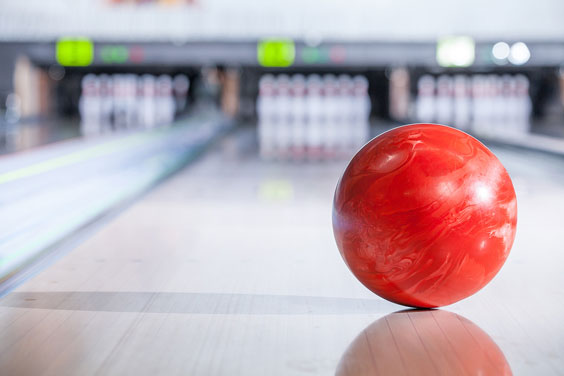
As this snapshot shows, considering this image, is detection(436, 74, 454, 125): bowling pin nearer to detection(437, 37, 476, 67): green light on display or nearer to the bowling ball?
detection(437, 37, 476, 67): green light on display

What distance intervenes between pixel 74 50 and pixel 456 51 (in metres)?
4.38

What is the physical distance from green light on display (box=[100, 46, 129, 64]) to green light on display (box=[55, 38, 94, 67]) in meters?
0.15

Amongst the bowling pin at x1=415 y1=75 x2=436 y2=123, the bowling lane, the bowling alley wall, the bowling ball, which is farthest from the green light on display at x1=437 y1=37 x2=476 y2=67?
the bowling ball

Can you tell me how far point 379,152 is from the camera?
6.25 feet

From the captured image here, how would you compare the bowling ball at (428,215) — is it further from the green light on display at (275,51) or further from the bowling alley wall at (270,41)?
the green light on display at (275,51)

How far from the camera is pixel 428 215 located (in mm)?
1822

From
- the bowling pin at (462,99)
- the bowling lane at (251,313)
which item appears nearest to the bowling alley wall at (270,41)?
the bowling pin at (462,99)

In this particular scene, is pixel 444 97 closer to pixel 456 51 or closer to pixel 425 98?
pixel 425 98

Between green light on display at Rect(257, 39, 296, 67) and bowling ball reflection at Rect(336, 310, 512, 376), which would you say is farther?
green light on display at Rect(257, 39, 296, 67)

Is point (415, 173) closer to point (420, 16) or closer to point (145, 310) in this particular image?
point (145, 310)

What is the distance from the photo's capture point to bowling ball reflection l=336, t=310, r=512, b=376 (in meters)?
1.55

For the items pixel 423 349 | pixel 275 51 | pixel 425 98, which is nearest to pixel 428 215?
pixel 423 349

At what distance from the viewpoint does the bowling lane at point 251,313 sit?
1603mm

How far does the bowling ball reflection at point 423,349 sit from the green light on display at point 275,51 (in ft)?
23.7
